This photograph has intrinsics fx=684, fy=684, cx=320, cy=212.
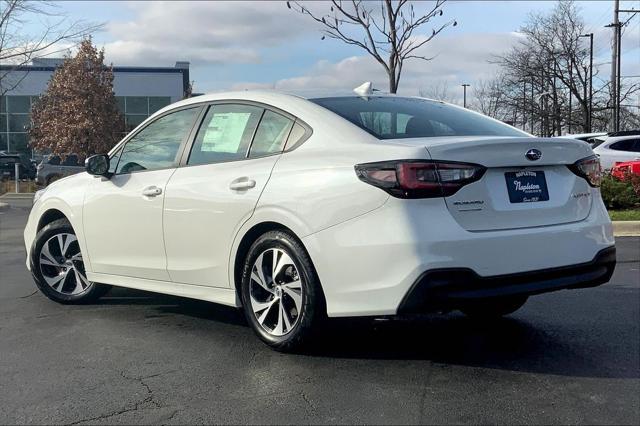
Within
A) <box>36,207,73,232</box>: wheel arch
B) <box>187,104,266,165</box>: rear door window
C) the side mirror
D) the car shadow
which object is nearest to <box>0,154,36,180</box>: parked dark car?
<box>36,207,73,232</box>: wheel arch

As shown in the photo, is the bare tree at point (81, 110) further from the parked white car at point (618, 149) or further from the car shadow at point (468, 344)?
the car shadow at point (468, 344)

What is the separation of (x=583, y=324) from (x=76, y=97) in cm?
3348

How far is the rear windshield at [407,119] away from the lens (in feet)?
13.9

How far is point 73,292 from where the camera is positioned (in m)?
5.91

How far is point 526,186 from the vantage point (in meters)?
3.94

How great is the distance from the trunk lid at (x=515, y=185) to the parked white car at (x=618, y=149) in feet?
50.8

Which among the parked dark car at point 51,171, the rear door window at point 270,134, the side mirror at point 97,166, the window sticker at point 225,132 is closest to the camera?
the rear door window at point 270,134

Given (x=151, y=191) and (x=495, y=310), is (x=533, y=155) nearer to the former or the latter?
(x=495, y=310)

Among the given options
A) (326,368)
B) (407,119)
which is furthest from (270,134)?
(326,368)

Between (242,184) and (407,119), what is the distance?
116cm

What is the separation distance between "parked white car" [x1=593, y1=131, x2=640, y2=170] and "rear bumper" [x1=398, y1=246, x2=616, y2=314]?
15.7 metres

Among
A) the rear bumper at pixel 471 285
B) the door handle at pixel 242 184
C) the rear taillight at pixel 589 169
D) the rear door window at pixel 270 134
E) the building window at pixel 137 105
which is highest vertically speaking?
the building window at pixel 137 105

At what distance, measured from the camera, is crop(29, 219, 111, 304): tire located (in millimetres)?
5844

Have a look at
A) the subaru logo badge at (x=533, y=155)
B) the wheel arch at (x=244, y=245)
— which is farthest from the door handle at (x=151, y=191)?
the subaru logo badge at (x=533, y=155)
